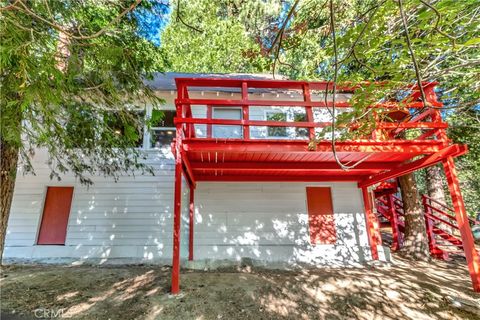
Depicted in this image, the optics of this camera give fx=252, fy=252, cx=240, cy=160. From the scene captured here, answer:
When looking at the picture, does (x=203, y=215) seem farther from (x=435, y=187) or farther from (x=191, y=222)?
(x=435, y=187)

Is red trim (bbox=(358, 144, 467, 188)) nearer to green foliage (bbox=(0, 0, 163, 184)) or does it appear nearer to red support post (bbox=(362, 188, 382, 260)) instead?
red support post (bbox=(362, 188, 382, 260))

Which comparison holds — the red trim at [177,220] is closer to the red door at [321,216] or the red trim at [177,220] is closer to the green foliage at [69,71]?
the green foliage at [69,71]

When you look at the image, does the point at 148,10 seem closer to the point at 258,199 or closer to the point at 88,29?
the point at 88,29

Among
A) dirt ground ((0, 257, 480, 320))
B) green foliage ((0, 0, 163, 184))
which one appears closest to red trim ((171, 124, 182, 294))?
dirt ground ((0, 257, 480, 320))

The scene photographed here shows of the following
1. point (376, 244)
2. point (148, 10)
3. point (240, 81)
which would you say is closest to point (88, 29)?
point (148, 10)

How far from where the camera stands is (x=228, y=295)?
4.25 m

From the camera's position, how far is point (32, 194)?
6707 millimetres

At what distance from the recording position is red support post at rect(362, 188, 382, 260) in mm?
6719

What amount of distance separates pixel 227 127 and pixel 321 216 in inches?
144

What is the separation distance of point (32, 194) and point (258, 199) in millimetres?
6037

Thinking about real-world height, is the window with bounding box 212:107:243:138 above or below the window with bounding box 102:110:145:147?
above

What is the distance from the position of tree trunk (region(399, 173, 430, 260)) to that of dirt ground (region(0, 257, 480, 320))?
142 cm

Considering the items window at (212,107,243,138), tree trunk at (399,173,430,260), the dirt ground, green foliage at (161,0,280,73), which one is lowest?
the dirt ground

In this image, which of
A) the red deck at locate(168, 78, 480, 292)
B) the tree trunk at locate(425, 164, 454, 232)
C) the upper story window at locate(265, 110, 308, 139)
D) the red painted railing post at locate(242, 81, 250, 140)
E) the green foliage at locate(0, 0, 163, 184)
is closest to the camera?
the green foliage at locate(0, 0, 163, 184)
